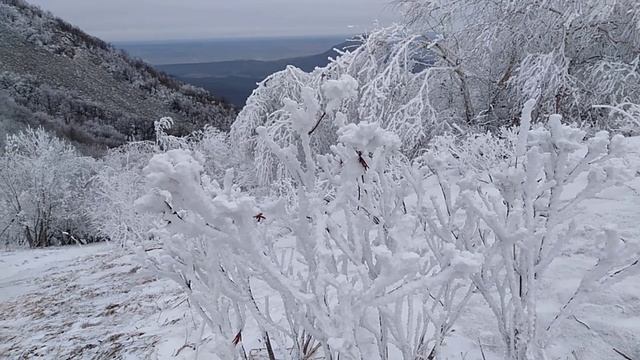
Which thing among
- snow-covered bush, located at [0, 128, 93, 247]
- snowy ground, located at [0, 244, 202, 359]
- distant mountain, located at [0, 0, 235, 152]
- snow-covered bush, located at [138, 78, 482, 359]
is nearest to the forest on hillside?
snow-covered bush, located at [138, 78, 482, 359]

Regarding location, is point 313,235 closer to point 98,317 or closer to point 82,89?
point 98,317

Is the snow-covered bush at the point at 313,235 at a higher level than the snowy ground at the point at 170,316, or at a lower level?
higher

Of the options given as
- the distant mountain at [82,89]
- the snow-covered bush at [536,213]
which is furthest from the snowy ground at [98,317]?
the distant mountain at [82,89]

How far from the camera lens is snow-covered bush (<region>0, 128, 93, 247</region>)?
15.3m

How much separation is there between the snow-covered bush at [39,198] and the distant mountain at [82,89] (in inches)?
1065

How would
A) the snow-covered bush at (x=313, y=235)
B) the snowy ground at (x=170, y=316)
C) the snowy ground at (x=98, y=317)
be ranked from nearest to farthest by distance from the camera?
the snow-covered bush at (x=313, y=235)
the snowy ground at (x=170, y=316)
the snowy ground at (x=98, y=317)

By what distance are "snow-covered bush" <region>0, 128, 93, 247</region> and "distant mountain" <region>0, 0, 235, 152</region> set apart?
1065 inches

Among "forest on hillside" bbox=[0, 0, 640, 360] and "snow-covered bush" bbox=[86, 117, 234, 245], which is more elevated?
"forest on hillside" bbox=[0, 0, 640, 360]

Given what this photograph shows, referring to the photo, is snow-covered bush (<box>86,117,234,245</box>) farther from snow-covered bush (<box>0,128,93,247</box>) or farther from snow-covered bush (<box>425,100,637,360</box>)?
snow-covered bush (<box>425,100,637,360</box>)

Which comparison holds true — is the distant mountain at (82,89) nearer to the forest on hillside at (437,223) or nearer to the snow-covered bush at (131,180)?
the snow-covered bush at (131,180)

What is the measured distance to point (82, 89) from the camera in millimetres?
59938

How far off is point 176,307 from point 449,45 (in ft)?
22.7

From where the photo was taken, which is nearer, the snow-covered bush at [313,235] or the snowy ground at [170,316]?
the snow-covered bush at [313,235]

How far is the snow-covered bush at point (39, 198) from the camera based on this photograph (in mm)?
15281
